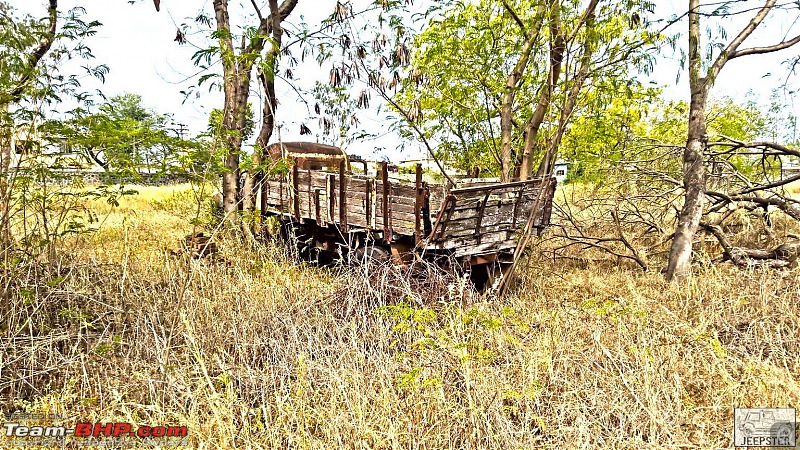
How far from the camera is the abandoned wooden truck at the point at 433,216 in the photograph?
629 centimetres

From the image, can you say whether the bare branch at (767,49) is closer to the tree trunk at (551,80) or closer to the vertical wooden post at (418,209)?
the tree trunk at (551,80)

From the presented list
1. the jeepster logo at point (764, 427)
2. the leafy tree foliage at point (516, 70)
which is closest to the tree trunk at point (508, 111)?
the leafy tree foliage at point (516, 70)

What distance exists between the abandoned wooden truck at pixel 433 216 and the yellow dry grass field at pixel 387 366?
1037mm

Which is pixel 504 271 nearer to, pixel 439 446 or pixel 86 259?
pixel 439 446

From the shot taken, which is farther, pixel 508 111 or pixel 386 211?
pixel 508 111

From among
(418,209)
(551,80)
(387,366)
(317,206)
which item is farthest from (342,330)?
(551,80)

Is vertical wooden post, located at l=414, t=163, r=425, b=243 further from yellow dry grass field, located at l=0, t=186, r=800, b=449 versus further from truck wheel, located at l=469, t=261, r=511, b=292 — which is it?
yellow dry grass field, located at l=0, t=186, r=800, b=449

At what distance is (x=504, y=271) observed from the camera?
23.9 ft

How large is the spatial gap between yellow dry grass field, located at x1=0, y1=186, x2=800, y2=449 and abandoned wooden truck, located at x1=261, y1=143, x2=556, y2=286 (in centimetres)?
104

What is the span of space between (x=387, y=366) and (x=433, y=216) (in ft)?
9.60

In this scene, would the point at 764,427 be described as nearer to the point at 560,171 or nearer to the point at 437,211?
the point at 437,211

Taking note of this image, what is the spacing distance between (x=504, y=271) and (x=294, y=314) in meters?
3.31

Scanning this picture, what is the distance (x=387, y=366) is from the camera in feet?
12.8

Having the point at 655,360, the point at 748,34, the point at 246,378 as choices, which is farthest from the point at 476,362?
the point at 748,34
